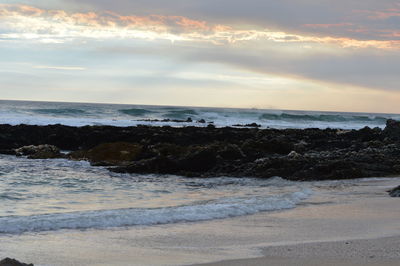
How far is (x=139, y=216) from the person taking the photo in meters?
7.00

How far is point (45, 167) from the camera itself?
13.7m

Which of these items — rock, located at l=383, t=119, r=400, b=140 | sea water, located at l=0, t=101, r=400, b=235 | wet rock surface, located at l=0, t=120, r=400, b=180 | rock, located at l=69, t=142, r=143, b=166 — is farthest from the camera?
rock, located at l=383, t=119, r=400, b=140

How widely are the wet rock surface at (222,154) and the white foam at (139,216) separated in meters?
3.87

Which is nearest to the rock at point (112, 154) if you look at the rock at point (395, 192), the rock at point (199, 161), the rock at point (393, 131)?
the rock at point (199, 161)

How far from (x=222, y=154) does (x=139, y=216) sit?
7.64 meters

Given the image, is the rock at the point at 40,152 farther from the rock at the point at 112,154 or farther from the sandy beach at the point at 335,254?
the sandy beach at the point at 335,254

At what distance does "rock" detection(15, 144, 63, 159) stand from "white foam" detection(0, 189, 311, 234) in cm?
932

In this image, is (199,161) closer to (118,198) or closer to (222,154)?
(222,154)

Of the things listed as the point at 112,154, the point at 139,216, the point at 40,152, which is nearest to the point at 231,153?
the point at 112,154

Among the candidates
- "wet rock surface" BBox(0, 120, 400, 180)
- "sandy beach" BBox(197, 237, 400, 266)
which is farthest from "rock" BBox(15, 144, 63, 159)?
"sandy beach" BBox(197, 237, 400, 266)

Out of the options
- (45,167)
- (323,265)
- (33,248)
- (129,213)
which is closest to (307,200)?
(129,213)

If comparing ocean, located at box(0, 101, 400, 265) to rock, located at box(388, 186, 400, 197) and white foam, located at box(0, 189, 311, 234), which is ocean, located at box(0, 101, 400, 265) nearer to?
white foam, located at box(0, 189, 311, 234)

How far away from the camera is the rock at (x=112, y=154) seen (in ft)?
50.2

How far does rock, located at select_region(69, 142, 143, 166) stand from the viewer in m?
15.3
